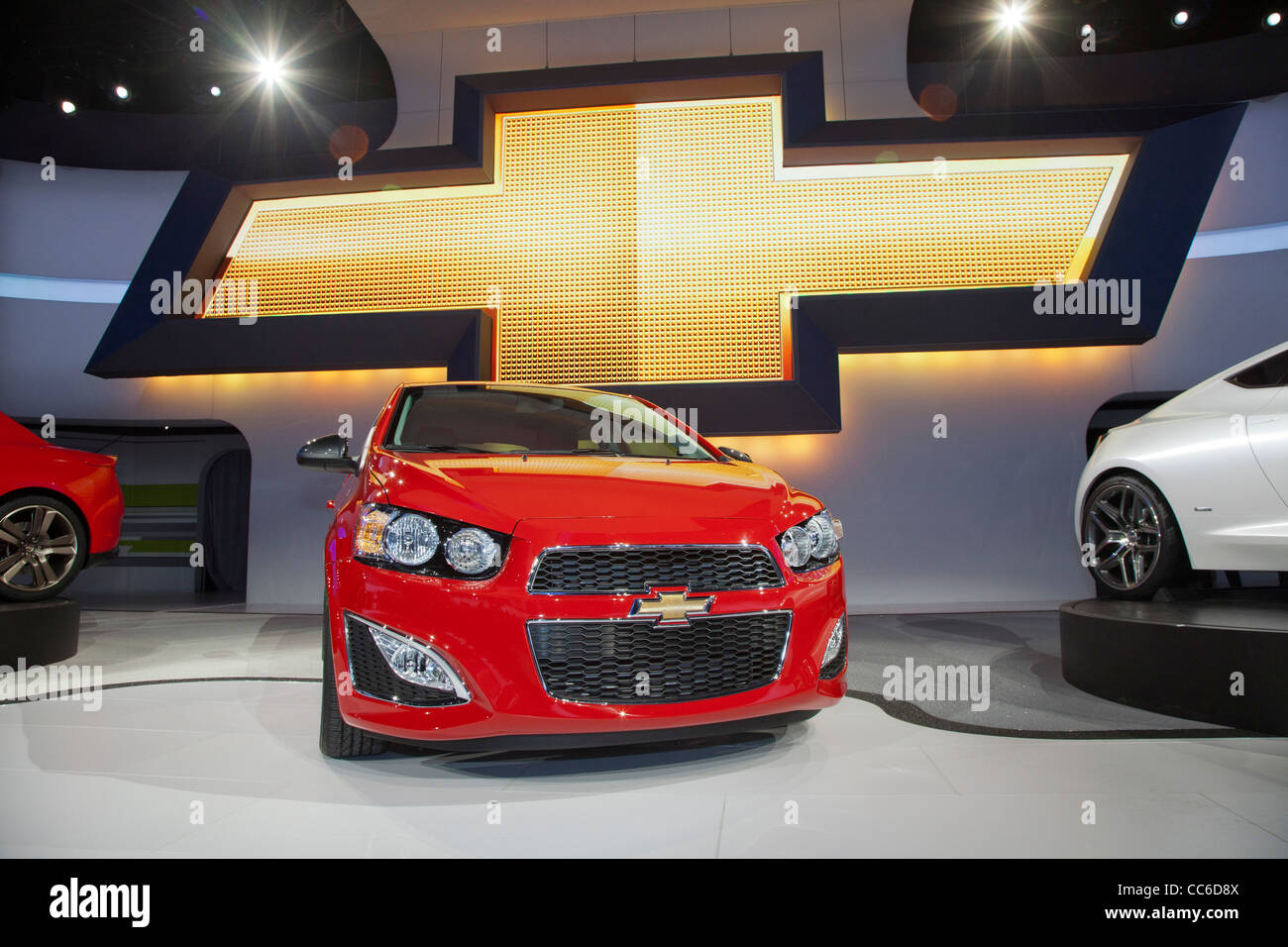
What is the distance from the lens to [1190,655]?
9.18 feet

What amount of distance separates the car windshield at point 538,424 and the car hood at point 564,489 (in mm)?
357

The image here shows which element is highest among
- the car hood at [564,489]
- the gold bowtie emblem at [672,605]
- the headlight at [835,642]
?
the car hood at [564,489]

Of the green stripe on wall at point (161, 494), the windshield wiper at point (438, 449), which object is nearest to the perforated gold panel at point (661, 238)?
the green stripe on wall at point (161, 494)

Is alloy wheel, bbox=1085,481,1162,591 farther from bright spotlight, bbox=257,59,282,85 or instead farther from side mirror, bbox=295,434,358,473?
bright spotlight, bbox=257,59,282,85

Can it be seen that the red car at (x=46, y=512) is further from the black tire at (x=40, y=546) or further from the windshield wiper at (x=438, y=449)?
Result: the windshield wiper at (x=438, y=449)

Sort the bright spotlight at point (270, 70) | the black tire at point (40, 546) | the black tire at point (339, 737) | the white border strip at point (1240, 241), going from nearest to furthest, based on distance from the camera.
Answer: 1. the black tire at point (339, 737)
2. the black tire at point (40, 546)
3. the white border strip at point (1240, 241)
4. the bright spotlight at point (270, 70)

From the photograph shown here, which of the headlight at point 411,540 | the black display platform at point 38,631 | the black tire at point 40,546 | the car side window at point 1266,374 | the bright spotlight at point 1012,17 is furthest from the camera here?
the bright spotlight at point 1012,17

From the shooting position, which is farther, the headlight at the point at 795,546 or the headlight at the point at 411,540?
the headlight at the point at 795,546

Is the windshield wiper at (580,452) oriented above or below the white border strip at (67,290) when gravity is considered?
below

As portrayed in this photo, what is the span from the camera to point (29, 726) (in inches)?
116

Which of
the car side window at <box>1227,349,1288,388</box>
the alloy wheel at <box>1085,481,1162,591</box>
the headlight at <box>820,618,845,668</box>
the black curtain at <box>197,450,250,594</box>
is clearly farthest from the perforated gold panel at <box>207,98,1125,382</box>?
the headlight at <box>820,618,845,668</box>

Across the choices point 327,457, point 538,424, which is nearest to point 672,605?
point 327,457

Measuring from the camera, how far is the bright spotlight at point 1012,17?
7.23 meters
